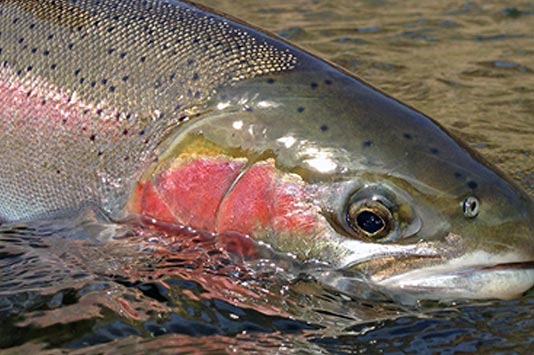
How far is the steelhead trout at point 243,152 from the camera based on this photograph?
3252mm

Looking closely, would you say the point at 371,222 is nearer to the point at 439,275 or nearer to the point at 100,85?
the point at 439,275

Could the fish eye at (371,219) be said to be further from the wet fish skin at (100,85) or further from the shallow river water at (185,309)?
the wet fish skin at (100,85)

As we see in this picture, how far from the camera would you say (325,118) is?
3.43 metres

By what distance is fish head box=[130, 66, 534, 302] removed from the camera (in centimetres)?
323

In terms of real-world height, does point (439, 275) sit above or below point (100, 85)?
below

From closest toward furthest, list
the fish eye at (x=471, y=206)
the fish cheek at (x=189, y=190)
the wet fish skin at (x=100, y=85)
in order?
the fish eye at (x=471, y=206), the fish cheek at (x=189, y=190), the wet fish skin at (x=100, y=85)

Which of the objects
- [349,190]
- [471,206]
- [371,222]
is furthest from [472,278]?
[349,190]

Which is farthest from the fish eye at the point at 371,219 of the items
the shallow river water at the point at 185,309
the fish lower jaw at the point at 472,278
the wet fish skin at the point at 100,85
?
the wet fish skin at the point at 100,85

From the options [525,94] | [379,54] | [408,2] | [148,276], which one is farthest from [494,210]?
[408,2]

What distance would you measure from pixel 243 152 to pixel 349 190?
1.34 feet

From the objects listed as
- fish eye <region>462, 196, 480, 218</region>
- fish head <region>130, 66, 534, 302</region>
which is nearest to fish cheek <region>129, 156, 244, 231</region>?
fish head <region>130, 66, 534, 302</region>

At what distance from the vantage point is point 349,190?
3.32 meters

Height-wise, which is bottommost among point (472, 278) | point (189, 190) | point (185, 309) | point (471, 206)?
point (185, 309)

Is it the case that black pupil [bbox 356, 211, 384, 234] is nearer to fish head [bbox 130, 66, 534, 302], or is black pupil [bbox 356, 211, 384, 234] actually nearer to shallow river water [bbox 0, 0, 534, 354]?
fish head [bbox 130, 66, 534, 302]
